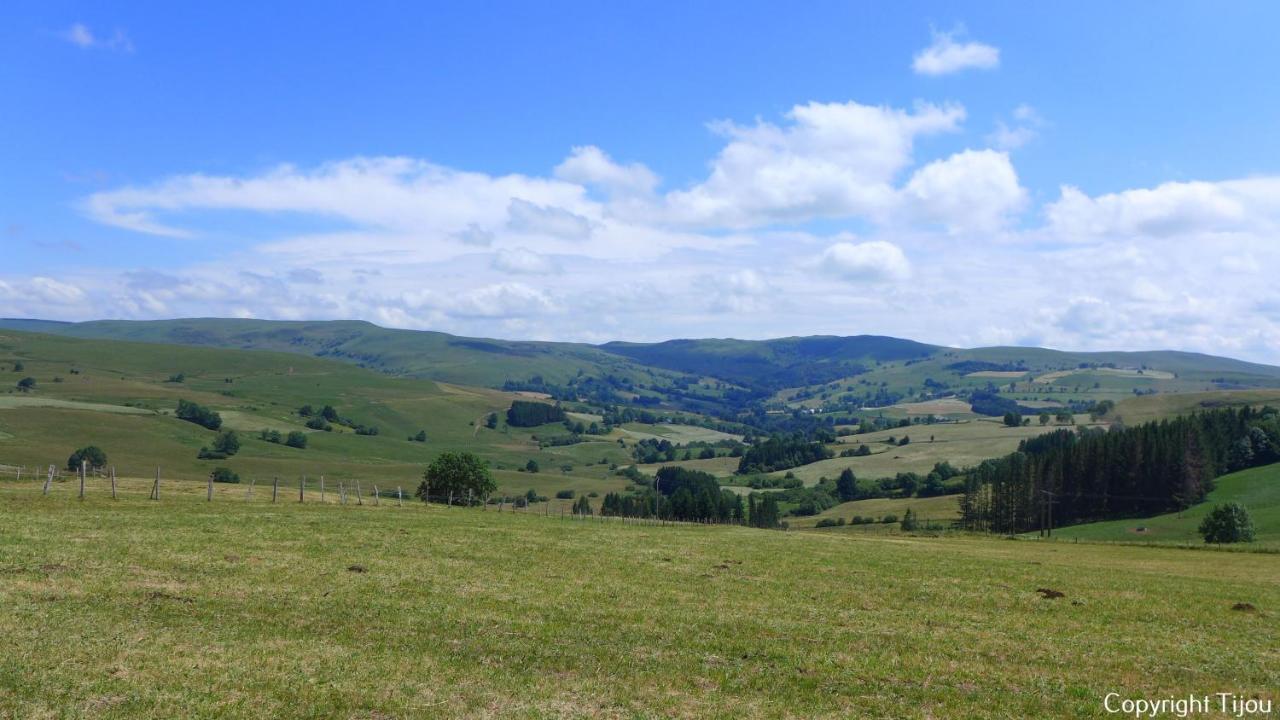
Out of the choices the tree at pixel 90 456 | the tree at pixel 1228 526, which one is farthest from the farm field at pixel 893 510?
the tree at pixel 90 456

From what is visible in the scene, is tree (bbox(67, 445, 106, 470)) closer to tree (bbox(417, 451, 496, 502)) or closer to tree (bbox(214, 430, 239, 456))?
tree (bbox(214, 430, 239, 456))

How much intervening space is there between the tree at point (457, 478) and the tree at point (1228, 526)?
9288 cm

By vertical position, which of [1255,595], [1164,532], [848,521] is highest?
[1255,595]

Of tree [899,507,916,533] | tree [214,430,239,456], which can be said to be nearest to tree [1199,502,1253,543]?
tree [899,507,916,533]

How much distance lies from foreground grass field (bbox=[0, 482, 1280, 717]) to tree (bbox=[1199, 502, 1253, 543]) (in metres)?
68.8

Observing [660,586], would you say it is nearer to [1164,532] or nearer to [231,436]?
[1164,532]

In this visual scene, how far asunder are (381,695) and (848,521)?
558 ft

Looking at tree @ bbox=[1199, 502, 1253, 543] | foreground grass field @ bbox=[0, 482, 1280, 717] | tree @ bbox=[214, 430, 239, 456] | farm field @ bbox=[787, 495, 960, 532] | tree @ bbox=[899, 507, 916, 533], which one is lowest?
farm field @ bbox=[787, 495, 960, 532]

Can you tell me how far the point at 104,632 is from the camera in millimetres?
20141

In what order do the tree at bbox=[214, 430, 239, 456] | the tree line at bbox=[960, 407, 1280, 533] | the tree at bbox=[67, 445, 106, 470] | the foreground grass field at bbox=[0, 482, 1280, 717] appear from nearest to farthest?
1. the foreground grass field at bbox=[0, 482, 1280, 717]
2. the tree line at bbox=[960, 407, 1280, 533]
3. the tree at bbox=[67, 445, 106, 470]
4. the tree at bbox=[214, 430, 239, 456]

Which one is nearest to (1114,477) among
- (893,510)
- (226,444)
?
(893,510)

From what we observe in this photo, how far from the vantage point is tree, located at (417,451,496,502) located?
10531cm

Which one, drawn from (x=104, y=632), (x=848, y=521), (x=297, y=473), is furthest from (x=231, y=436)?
(x=104, y=632)

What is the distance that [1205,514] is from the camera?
12412cm
